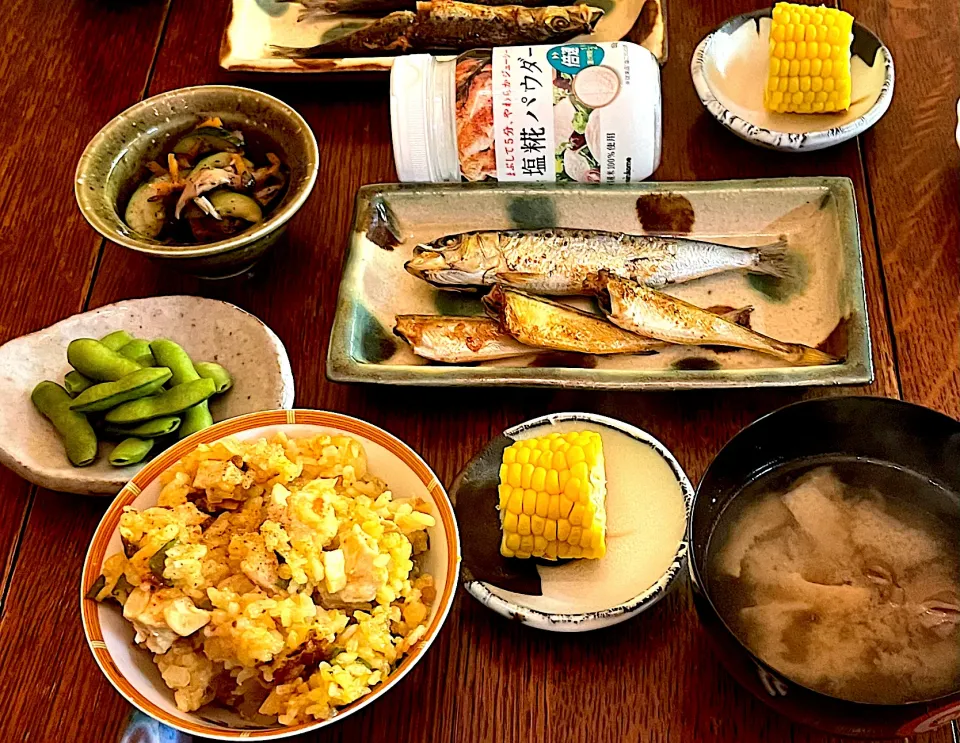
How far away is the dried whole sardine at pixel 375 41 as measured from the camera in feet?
4.77

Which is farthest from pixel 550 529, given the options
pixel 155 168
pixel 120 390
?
pixel 155 168

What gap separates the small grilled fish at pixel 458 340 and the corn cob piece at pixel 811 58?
57 cm

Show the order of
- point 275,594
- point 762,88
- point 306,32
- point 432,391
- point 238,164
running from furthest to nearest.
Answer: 1. point 306,32
2. point 762,88
3. point 238,164
4. point 432,391
5. point 275,594

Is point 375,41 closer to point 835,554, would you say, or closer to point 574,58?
point 574,58

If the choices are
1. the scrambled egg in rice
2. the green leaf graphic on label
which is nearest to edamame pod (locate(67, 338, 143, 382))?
the scrambled egg in rice

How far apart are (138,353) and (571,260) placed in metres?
0.55

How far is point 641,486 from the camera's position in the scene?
0.99 m

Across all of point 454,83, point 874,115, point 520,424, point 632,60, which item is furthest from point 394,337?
point 874,115

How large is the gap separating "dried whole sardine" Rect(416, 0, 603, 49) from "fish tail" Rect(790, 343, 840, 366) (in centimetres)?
65

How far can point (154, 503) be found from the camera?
0.88 meters

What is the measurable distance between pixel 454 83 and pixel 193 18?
0.63 m

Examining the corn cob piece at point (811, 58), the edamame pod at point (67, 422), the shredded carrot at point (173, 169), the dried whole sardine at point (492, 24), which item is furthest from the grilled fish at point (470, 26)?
the edamame pod at point (67, 422)

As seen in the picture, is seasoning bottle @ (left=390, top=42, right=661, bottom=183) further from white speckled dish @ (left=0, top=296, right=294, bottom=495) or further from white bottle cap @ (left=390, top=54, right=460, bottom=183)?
white speckled dish @ (left=0, top=296, right=294, bottom=495)

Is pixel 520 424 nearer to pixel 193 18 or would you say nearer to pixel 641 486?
pixel 641 486
